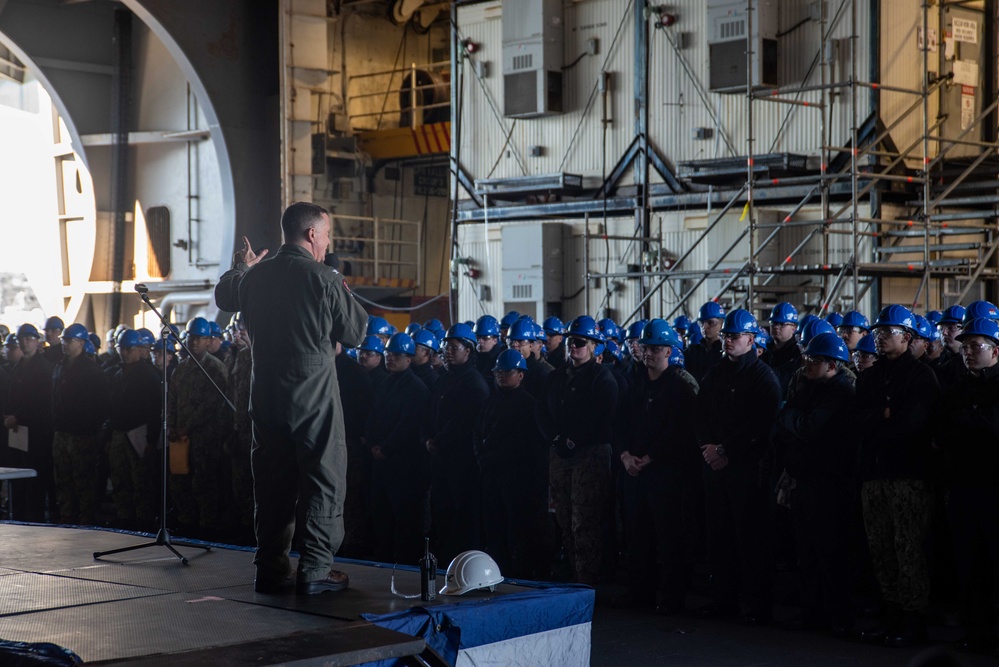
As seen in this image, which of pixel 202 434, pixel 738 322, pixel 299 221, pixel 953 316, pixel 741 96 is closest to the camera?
pixel 299 221

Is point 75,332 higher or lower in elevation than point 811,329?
lower

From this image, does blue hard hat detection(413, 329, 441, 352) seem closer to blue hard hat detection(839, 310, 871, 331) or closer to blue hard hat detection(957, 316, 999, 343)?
blue hard hat detection(839, 310, 871, 331)

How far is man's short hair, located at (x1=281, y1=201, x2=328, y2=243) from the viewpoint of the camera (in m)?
5.71

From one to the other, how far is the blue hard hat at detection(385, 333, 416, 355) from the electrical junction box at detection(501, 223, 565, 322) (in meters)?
8.19

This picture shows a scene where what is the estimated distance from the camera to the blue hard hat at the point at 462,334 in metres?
10.0

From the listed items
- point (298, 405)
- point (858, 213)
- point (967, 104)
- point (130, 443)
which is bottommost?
point (130, 443)

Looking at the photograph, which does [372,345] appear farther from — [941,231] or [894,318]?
[941,231]

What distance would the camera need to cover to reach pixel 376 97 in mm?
24484

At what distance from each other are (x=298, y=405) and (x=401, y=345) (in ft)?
15.8

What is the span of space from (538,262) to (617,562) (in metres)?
9.00

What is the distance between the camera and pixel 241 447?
12.0 m

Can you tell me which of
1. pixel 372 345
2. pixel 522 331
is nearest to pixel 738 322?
pixel 522 331

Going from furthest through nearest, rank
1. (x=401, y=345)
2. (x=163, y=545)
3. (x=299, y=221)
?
(x=401, y=345), (x=163, y=545), (x=299, y=221)

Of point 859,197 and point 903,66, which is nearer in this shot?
point 859,197
